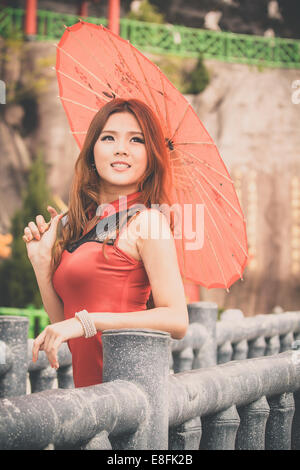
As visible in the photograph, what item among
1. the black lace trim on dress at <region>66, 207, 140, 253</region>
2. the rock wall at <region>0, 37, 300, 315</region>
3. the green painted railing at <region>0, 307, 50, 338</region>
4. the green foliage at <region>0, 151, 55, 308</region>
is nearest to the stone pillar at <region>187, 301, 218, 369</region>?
the black lace trim on dress at <region>66, 207, 140, 253</region>

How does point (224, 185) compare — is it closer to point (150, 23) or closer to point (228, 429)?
point (228, 429)

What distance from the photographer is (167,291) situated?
1953 millimetres

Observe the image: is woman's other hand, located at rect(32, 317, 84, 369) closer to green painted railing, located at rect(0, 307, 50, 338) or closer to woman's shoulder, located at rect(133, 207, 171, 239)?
woman's shoulder, located at rect(133, 207, 171, 239)

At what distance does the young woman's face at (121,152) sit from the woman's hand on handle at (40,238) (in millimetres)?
223

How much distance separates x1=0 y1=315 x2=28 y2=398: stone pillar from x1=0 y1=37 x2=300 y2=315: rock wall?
9309 mm

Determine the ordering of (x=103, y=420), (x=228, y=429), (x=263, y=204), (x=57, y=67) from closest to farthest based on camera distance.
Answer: (x=103, y=420) → (x=228, y=429) → (x=57, y=67) → (x=263, y=204)

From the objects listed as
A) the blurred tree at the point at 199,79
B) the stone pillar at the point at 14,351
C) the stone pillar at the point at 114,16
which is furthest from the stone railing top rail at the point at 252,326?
the stone pillar at the point at 114,16

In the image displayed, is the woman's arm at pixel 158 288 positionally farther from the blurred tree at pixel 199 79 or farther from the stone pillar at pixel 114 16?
the blurred tree at pixel 199 79

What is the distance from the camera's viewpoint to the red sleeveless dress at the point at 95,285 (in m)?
2.02

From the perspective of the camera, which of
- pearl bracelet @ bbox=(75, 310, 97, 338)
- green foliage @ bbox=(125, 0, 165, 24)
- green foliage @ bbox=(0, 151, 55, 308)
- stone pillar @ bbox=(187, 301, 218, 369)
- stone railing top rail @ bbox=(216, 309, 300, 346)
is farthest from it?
green foliage @ bbox=(125, 0, 165, 24)

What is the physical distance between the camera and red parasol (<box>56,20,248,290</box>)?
92.3 inches

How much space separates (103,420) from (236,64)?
12847 millimetres

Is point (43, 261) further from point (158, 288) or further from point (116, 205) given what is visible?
point (158, 288)

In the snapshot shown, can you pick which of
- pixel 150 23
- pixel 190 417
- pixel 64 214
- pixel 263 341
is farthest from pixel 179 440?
pixel 150 23
